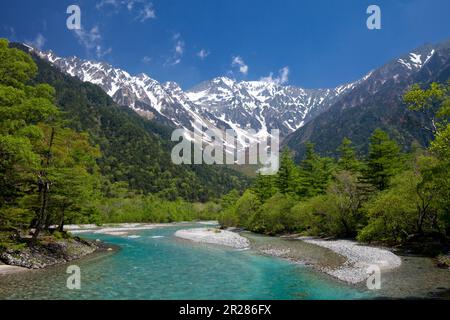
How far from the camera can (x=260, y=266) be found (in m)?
33.8

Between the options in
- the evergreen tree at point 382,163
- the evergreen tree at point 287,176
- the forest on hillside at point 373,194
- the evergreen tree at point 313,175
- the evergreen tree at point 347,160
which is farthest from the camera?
the evergreen tree at point 287,176

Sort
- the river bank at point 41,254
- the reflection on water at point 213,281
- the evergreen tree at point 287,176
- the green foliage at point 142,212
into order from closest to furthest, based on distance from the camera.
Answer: the reflection on water at point 213,281 < the river bank at point 41,254 < the evergreen tree at point 287,176 < the green foliage at point 142,212

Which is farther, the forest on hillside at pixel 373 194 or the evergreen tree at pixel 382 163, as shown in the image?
the evergreen tree at pixel 382 163

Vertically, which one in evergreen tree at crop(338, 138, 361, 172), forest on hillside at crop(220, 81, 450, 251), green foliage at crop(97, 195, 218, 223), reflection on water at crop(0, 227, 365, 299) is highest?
evergreen tree at crop(338, 138, 361, 172)

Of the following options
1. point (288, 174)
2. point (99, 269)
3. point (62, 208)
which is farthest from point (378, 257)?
point (288, 174)

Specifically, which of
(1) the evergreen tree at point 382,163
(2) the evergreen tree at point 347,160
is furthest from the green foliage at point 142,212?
(1) the evergreen tree at point 382,163

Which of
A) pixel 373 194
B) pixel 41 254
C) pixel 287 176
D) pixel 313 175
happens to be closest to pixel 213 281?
pixel 41 254

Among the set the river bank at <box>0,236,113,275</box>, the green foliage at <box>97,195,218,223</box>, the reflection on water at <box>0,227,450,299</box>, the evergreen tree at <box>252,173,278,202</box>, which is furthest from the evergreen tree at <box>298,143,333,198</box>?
the green foliage at <box>97,195,218,223</box>

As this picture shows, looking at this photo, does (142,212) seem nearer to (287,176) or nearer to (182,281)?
(287,176)

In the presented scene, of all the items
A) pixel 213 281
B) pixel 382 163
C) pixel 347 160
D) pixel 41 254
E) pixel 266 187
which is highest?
pixel 347 160

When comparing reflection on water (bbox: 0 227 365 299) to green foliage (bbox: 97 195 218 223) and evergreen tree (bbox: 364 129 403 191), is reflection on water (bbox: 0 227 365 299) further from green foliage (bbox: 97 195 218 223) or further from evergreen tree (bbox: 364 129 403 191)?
green foliage (bbox: 97 195 218 223)

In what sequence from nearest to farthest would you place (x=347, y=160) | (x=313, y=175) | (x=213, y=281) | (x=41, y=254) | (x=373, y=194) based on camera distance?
(x=213, y=281)
(x=41, y=254)
(x=373, y=194)
(x=347, y=160)
(x=313, y=175)

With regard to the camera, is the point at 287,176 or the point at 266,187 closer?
the point at 287,176

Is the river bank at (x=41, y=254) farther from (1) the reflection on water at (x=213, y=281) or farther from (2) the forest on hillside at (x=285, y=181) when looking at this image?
(2) the forest on hillside at (x=285, y=181)
